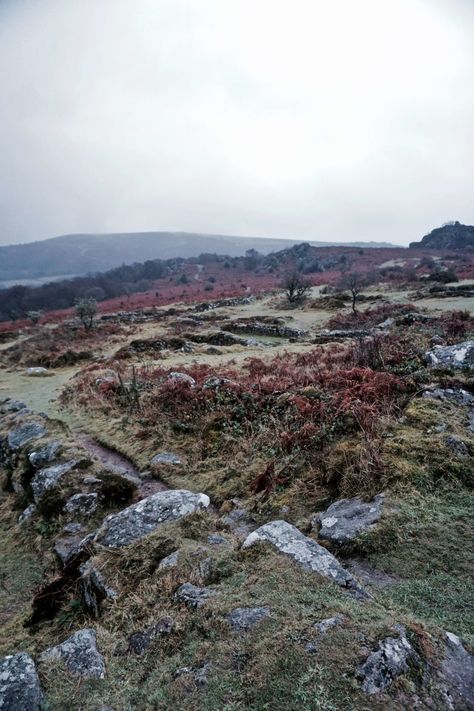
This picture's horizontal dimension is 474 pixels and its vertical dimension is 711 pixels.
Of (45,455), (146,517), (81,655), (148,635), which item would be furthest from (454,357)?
(45,455)

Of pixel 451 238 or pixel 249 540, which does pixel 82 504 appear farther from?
pixel 451 238

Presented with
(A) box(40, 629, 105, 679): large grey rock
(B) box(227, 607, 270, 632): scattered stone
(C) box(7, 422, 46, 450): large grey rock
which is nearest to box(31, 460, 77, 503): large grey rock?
(C) box(7, 422, 46, 450): large grey rock

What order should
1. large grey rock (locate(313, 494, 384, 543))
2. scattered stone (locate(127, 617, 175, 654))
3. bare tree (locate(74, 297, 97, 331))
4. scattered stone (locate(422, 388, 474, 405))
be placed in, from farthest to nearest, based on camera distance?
bare tree (locate(74, 297, 97, 331)), scattered stone (locate(422, 388, 474, 405)), large grey rock (locate(313, 494, 384, 543)), scattered stone (locate(127, 617, 175, 654))

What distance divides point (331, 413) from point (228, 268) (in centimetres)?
9150

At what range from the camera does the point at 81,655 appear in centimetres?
327

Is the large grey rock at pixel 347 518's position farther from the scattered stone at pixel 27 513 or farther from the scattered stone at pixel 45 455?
the scattered stone at pixel 45 455

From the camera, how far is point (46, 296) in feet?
227

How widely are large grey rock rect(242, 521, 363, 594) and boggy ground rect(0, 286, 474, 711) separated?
11cm

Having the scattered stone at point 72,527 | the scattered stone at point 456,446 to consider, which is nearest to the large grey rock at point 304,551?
the scattered stone at point 456,446

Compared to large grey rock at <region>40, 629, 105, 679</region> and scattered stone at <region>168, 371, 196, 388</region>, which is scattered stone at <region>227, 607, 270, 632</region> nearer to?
large grey rock at <region>40, 629, 105, 679</region>

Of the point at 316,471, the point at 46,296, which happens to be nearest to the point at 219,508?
the point at 316,471

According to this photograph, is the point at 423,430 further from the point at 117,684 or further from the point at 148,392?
the point at 148,392

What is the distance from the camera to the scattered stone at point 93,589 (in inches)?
159

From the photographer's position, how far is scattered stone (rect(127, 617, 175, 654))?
329cm
